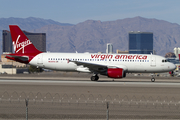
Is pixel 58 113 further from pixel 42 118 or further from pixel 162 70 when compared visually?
pixel 162 70

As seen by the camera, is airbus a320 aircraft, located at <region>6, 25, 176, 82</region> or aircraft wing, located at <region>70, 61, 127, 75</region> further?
airbus a320 aircraft, located at <region>6, 25, 176, 82</region>

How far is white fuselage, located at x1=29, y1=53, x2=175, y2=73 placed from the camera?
1681 inches

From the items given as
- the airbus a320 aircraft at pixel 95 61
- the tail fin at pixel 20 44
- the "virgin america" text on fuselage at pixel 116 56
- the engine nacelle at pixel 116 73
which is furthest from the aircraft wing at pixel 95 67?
the tail fin at pixel 20 44

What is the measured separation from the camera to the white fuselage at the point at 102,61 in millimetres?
42688

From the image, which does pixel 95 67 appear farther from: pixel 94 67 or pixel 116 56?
pixel 116 56

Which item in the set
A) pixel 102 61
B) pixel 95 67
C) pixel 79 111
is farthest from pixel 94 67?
pixel 79 111

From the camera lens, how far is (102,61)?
141 feet

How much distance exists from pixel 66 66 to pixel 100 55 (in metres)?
5.32

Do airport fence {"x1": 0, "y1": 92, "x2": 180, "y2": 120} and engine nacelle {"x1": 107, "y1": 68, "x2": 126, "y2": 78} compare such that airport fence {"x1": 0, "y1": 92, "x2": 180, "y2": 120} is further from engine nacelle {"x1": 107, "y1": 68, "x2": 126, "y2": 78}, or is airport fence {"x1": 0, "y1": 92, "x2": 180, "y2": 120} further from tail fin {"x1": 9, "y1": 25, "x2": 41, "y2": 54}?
tail fin {"x1": 9, "y1": 25, "x2": 41, "y2": 54}

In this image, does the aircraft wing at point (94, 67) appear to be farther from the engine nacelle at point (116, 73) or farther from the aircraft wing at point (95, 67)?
the engine nacelle at point (116, 73)

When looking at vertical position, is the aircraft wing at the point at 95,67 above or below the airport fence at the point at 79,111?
above

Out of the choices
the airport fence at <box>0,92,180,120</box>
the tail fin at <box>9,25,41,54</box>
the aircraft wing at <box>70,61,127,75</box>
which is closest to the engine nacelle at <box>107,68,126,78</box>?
the aircraft wing at <box>70,61,127,75</box>

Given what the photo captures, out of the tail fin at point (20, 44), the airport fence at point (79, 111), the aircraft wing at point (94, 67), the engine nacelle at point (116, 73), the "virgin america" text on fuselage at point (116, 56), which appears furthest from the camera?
the tail fin at point (20, 44)

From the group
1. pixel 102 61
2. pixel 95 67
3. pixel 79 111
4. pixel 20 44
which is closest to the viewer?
pixel 79 111
